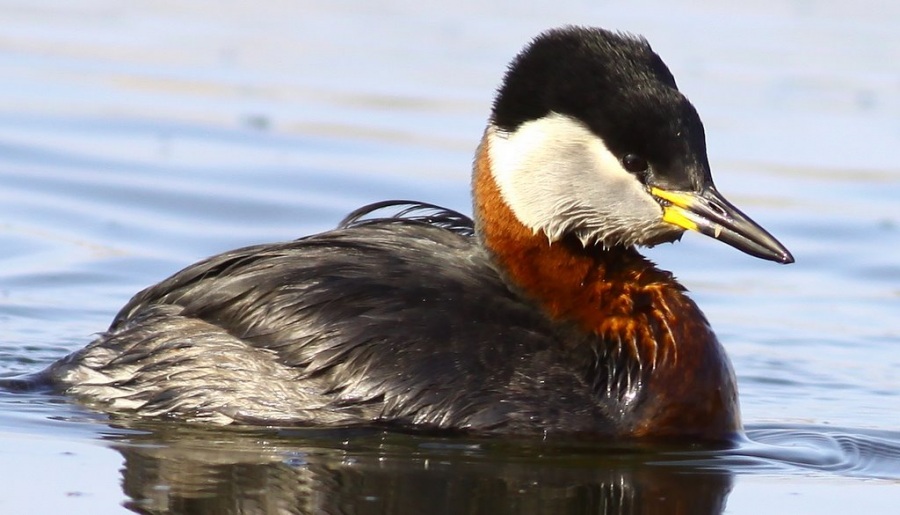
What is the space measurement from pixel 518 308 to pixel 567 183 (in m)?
0.64

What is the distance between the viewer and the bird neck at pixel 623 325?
8.46m

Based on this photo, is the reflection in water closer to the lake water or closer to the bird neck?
the lake water

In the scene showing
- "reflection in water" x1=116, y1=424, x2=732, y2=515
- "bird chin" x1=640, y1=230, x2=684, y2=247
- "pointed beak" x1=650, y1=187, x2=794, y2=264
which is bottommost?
"reflection in water" x1=116, y1=424, x2=732, y2=515

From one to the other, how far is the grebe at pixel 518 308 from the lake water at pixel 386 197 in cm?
19

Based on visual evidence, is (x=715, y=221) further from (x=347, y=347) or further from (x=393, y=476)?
(x=393, y=476)

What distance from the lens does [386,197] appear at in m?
14.3

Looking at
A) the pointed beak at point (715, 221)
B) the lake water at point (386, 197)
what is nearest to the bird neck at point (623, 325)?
the lake water at point (386, 197)

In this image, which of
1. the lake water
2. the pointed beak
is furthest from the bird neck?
the pointed beak

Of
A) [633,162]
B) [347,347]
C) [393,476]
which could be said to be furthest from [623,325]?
[393,476]

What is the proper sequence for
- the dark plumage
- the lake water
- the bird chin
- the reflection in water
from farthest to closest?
1. the bird chin
2. the dark plumage
3. the lake water
4. the reflection in water

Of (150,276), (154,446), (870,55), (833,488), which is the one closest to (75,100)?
(150,276)

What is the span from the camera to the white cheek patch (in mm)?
8430

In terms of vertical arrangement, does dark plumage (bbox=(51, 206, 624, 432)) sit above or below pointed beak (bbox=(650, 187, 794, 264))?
below

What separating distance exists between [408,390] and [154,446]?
1.18m
